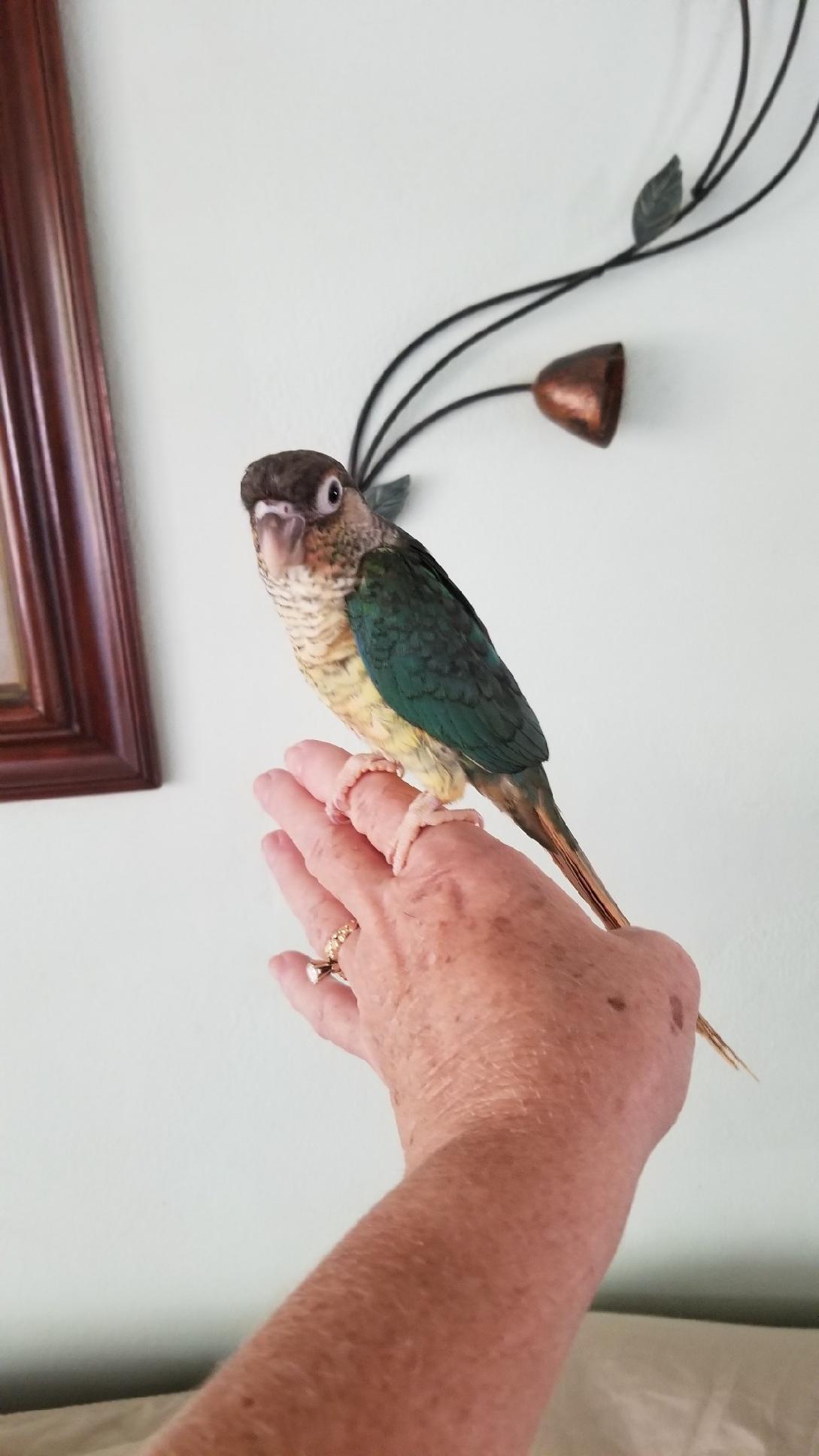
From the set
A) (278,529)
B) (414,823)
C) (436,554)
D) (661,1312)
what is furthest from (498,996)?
(661,1312)

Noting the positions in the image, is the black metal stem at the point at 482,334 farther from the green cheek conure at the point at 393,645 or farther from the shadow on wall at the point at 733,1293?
the shadow on wall at the point at 733,1293

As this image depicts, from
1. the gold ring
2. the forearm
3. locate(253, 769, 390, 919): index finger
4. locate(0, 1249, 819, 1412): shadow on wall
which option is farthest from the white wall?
the forearm

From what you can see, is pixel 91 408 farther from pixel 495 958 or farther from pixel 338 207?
pixel 495 958

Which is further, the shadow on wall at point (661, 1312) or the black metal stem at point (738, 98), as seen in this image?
the shadow on wall at point (661, 1312)

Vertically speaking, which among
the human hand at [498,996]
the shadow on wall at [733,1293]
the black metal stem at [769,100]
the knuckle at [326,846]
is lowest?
the shadow on wall at [733,1293]

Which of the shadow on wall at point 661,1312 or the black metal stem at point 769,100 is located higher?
the black metal stem at point 769,100

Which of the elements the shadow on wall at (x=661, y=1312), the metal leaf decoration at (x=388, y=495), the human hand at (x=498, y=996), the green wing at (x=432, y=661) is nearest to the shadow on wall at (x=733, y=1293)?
the shadow on wall at (x=661, y=1312)

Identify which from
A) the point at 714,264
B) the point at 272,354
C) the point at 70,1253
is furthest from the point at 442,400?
the point at 70,1253
